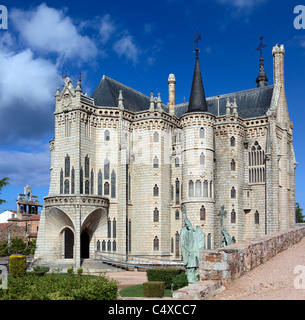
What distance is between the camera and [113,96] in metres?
51.7

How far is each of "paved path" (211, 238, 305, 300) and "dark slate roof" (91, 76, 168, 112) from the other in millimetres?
35773

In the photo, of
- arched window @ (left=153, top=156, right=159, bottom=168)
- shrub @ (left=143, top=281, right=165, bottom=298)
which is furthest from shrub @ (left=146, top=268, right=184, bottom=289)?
arched window @ (left=153, top=156, right=159, bottom=168)

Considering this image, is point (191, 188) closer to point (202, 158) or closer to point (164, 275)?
point (202, 158)

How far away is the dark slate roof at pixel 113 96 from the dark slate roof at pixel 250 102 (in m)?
9.63

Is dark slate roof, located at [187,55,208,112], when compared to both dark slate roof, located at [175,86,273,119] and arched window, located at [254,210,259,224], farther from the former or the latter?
arched window, located at [254,210,259,224]

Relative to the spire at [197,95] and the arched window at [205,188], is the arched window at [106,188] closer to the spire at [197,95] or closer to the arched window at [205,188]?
the arched window at [205,188]

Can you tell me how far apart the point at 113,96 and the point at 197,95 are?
9525mm

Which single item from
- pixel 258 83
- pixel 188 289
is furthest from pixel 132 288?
pixel 258 83

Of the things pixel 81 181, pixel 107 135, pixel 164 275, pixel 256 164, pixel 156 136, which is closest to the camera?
pixel 164 275

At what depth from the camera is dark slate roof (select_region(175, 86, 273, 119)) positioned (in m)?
55.2

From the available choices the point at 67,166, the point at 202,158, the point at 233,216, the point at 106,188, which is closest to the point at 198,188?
the point at 202,158

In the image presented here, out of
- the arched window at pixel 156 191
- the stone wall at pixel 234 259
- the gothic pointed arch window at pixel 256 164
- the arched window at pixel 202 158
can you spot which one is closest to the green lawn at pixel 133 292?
the stone wall at pixel 234 259

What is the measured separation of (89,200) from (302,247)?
2597 cm

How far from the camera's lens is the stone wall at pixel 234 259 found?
45.1 ft
